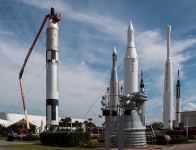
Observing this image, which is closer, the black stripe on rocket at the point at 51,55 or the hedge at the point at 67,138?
the hedge at the point at 67,138

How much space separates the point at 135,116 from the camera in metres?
25.5

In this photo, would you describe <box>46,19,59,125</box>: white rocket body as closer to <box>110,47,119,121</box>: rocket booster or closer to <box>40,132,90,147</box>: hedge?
<box>40,132,90,147</box>: hedge

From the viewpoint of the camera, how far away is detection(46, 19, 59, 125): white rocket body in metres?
34.0

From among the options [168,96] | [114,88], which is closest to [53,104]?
[114,88]

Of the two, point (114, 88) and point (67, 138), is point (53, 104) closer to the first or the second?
point (67, 138)

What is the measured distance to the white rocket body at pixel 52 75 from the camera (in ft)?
112

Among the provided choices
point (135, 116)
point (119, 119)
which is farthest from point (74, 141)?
point (119, 119)

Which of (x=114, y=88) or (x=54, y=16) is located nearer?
(x=114, y=88)

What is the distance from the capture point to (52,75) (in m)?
34.6

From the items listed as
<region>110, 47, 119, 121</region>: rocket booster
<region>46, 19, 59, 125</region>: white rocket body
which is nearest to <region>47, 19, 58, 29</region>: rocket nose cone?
<region>46, 19, 59, 125</region>: white rocket body

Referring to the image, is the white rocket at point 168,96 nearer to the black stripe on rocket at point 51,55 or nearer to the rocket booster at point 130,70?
the rocket booster at point 130,70

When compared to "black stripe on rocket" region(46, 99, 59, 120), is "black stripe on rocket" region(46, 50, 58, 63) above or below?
above

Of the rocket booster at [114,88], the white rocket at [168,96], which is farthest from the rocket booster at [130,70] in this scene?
the white rocket at [168,96]

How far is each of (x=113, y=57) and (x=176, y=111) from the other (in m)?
37.1
